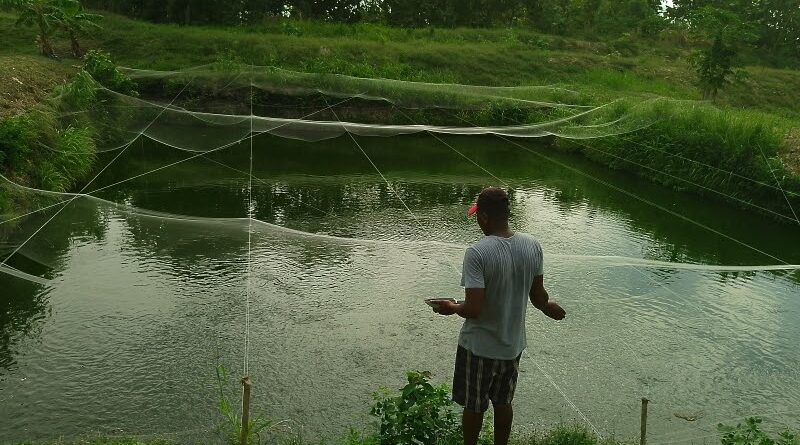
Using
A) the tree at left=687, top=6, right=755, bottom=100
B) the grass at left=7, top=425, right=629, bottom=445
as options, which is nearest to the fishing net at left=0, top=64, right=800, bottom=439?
the grass at left=7, top=425, right=629, bottom=445

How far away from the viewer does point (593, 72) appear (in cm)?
2123

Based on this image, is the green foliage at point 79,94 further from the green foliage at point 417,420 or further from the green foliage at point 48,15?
the green foliage at point 417,420

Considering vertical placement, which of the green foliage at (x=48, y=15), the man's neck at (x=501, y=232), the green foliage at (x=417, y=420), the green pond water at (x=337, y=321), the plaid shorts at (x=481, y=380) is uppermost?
the green foliage at (x=48, y=15)

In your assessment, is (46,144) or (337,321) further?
(46,144)

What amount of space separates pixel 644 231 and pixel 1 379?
8.20m

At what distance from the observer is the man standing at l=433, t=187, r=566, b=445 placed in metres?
3.08

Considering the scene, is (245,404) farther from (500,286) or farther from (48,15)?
(48,15)

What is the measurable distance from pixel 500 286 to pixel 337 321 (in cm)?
338

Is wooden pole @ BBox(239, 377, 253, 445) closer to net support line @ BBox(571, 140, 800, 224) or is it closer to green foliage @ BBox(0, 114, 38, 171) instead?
green foliage @ BBox(0, 114, 38, 171)

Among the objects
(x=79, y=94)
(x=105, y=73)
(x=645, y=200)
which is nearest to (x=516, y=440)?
(x=645, y=200)

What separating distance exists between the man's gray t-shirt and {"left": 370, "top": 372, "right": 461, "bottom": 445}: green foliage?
0.56 metres

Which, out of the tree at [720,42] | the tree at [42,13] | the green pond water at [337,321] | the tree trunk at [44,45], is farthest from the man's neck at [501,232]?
the tree trunk at [44,45]

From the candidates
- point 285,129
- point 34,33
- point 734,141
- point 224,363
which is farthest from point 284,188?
point 34,33

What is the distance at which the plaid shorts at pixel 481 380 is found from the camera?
322 centimetres
